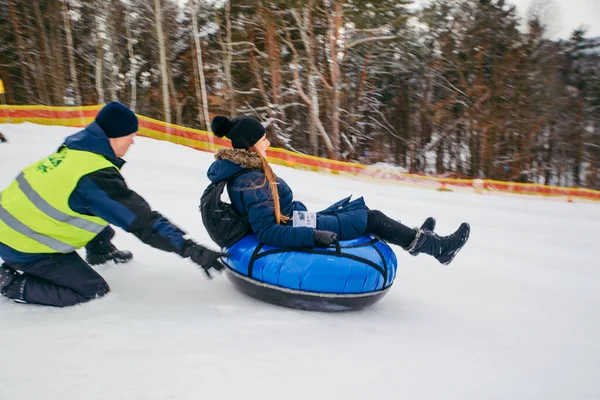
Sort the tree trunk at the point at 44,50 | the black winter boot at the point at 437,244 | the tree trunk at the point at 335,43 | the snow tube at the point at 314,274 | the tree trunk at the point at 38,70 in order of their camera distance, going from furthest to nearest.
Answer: the tree trunk at the point at 38,70 < the tree trunk at the point at 44,50 < the tree trunk at the point at 335,43 < the black winter boot at the point at 437,244 < the snow tube at the point at 314,274

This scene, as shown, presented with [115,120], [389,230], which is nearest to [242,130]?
[115,120]

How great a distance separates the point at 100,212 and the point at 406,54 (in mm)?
22211

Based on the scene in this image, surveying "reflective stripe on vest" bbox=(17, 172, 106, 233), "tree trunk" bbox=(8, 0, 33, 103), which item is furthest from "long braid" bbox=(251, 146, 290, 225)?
"tree trunk" bbox=(8, 0, 33, 103)

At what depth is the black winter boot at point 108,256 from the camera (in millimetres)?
3146

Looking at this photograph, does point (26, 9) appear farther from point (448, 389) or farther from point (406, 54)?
point (448, 389)

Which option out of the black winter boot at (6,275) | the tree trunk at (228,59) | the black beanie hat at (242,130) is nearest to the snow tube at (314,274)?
the black beanie hat at (242,130)

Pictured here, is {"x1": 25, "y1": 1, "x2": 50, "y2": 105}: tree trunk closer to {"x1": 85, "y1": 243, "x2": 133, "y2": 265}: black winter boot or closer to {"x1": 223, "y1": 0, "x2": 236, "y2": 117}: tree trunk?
{"x1": 223, "y1": 0, "x2": 236, "y2": 117}: tree trunk

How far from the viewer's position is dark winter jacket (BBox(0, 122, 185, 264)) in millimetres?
2309

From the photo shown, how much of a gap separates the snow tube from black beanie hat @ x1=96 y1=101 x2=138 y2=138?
3.15ft

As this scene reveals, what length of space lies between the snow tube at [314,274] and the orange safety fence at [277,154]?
29.5ft

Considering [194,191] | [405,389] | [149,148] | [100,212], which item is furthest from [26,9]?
[405,389]

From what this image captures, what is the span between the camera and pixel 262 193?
2.77 metres

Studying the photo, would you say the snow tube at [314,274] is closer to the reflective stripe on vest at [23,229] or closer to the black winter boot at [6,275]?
the reflective stripe on vest at [23,229]

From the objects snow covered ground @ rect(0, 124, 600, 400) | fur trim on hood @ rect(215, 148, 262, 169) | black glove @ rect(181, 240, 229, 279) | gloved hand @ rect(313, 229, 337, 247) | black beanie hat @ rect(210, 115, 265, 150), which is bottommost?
snow covered ground @ rect(0, 124, 600, 400)
